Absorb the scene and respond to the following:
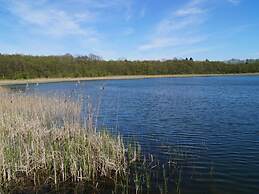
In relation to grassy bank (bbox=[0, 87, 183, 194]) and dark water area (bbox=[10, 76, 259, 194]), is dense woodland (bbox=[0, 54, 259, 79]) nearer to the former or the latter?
dark water area (bbox=[10, 76, 259, 194])

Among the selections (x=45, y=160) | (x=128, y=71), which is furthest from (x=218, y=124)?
(x=128, y=71)

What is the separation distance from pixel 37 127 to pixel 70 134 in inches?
55.0

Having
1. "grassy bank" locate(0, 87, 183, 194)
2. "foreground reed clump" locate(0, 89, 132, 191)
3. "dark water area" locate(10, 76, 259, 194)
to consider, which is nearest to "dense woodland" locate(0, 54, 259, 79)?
"dark water area" locate(10, 76, 259, 194)

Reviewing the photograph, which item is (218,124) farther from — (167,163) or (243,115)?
(167,163)

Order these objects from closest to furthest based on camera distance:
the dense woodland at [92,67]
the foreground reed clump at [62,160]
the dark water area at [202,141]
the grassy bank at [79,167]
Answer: the grassy bank at [79,167] → the foreground reed clump at [62,160] → the dark water area at [202,141] → the dense woodland at [92,67]

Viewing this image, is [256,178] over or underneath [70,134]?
underneath

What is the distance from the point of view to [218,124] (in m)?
17.3

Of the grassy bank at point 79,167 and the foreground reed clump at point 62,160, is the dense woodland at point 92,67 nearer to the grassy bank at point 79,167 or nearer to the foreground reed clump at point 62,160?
the foreground reed clump at point 62,160

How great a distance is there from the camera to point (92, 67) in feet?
316

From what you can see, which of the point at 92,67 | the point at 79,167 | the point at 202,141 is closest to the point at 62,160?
the point at 79,167

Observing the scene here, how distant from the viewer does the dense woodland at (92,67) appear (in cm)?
7912

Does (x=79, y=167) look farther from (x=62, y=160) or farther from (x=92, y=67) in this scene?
(x=92, y=67)

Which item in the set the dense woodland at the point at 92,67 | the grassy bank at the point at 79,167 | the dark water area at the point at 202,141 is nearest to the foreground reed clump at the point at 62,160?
the grassy bank at the point at 79,167

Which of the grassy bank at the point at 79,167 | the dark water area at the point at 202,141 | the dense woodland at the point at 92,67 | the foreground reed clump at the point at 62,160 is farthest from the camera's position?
the dense woodland at the point at 92,67
